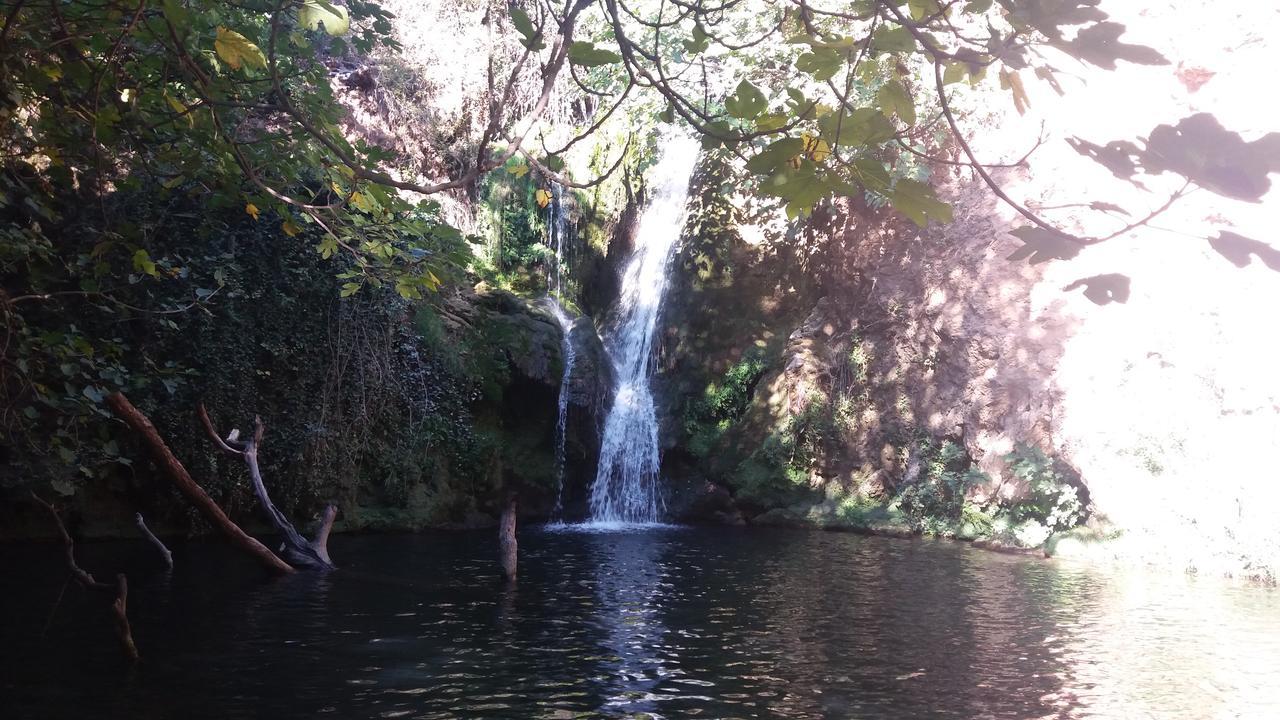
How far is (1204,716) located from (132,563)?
30.3 ft

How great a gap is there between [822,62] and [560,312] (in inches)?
602

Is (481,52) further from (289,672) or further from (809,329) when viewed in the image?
(289,672)

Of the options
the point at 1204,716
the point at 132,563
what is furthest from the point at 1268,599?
the point at 132,563

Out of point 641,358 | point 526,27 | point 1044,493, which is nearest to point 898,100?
point 526,27

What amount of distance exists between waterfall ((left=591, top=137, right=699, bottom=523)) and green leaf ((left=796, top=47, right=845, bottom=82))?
13246 mm

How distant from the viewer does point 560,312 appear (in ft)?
56.4

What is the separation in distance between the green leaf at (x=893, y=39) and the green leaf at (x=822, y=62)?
0.11 m

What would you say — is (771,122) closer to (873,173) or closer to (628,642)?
(873,173)

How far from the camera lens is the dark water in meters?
5.14

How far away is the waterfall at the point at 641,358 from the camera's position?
603 inches

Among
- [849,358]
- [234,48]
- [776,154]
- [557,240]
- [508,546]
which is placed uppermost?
[557,240]

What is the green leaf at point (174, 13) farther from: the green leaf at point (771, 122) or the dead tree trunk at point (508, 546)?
the dead tree trunk at point (508, 546)

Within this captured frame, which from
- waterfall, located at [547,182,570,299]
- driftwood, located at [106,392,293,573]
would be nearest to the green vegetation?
waterfall, located at [547,182,570,299]

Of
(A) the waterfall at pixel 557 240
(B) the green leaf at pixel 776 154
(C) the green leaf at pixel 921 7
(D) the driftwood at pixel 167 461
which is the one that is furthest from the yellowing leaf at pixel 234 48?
(A) the waterfall at pixel 557 240
